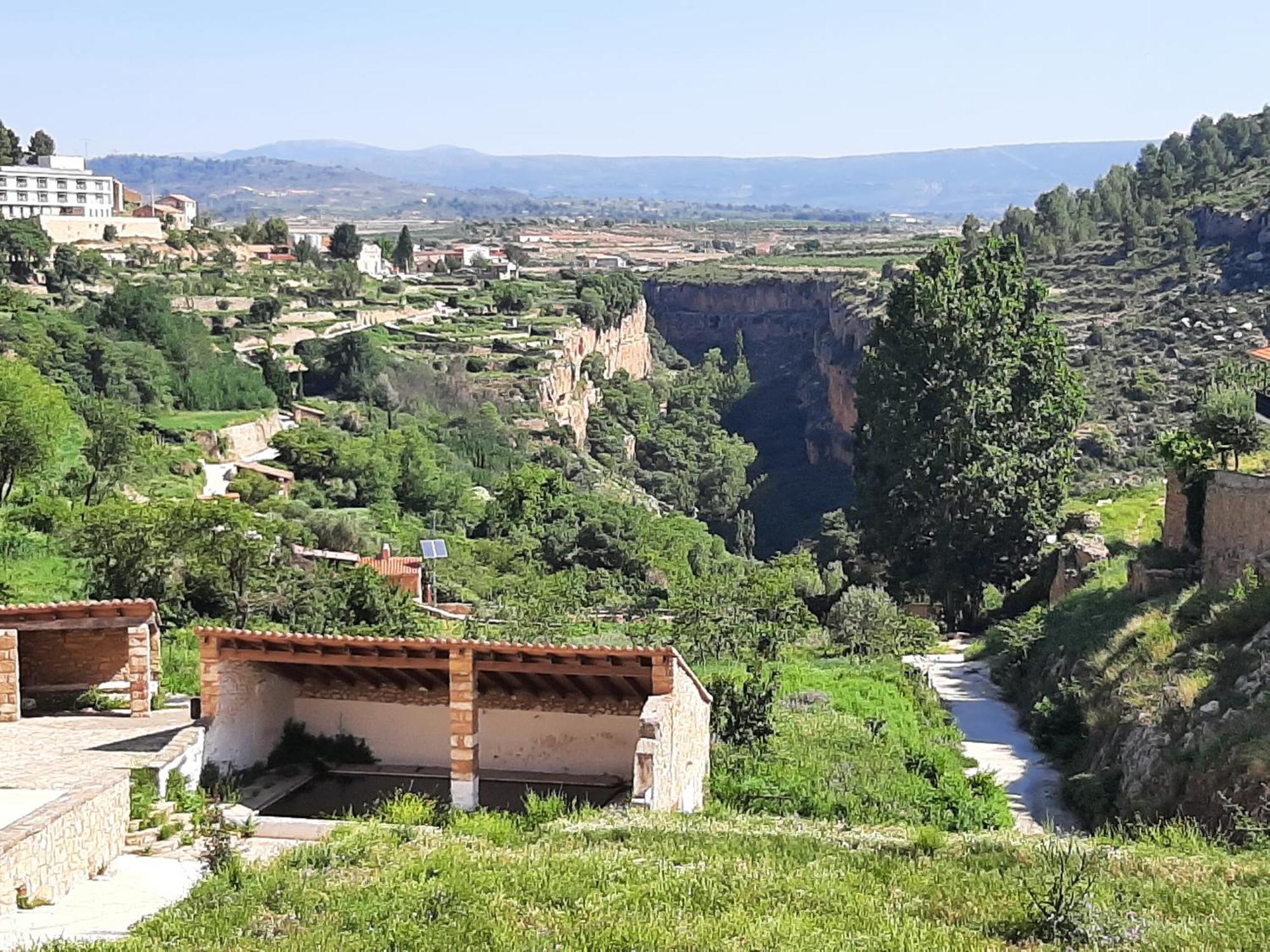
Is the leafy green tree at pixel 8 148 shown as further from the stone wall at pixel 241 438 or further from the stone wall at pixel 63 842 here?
the stone wall at pixel 63 842

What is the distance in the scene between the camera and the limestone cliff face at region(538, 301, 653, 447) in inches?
2472

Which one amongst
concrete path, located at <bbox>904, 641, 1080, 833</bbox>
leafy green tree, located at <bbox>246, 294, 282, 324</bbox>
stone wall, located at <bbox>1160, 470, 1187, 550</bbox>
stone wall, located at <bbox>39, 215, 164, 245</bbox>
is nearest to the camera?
concrete path, located at <bbox>904, 641, 1080, 833</bbox>

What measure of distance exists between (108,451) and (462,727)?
21620mm

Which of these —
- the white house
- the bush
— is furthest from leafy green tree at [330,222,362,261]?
Result: the bush

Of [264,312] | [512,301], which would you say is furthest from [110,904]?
[512,301]

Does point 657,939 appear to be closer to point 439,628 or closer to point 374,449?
point 439,628

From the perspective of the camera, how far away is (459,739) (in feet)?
41.8

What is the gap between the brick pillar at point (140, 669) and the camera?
1443 cm

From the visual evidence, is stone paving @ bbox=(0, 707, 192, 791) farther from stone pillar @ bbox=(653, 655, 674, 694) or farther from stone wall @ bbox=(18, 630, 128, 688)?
stone pillar @ bbox=(653, 655, 674, 694)

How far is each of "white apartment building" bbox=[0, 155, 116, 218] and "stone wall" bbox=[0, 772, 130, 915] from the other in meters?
66.0

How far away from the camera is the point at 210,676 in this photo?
43.3 ft

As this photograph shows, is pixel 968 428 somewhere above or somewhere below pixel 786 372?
above

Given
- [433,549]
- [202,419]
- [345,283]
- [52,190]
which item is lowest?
[433,549]

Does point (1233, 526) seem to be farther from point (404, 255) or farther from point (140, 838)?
point (404, 255)
